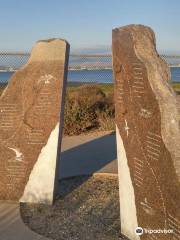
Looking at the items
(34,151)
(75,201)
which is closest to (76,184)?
(75,201)

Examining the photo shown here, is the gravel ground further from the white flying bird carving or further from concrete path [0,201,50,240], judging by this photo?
the white flying bird carving

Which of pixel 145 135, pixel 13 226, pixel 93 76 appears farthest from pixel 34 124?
pixel 93 76

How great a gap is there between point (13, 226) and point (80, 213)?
3.20 feet

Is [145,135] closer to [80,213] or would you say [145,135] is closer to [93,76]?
[80,213]

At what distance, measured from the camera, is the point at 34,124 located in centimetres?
642

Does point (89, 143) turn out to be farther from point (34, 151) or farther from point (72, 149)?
point (34, 151)

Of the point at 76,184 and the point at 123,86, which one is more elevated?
the point at 123,86

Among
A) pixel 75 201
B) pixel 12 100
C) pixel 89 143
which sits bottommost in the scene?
pixel 89 143

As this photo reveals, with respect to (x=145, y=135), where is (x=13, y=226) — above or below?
below

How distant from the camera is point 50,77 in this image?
6344mm

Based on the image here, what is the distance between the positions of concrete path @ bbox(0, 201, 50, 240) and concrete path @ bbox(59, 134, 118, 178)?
1775mm

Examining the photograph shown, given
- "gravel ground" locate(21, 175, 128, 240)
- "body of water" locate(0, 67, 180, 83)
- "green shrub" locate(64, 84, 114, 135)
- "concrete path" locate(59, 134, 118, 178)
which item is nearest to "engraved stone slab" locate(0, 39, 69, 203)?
"gravel ground" locate(21, 175, 128, 240)

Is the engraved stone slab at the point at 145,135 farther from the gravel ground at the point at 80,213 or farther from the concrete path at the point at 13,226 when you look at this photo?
the concrete path at the point at 13,226

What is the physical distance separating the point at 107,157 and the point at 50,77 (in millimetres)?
3074
